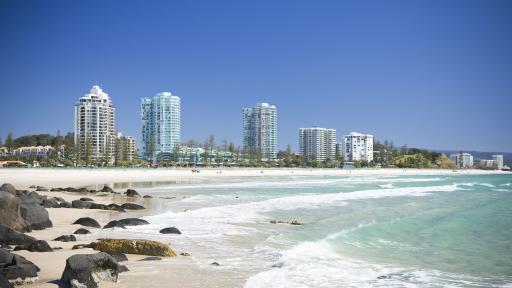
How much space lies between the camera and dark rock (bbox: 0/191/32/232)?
12.2 metres

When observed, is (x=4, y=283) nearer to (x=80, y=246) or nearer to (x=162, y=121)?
(x=80, y=246)

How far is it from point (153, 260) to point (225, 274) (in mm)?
1754

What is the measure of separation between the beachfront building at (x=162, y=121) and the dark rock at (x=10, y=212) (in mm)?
174107

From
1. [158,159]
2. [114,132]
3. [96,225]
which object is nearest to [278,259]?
[96,225]

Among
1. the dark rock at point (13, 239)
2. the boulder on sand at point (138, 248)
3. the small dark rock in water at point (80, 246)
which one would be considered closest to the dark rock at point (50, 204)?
the dark rock at point (13, 239)

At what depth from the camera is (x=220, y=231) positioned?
14633 millimetres

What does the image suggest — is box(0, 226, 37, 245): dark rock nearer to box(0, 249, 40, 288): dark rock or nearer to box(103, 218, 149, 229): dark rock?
box(0, 249, 40, 288): dark rock

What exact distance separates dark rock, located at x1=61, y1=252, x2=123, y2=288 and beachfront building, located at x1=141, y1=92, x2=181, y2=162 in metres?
180

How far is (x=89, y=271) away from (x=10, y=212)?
6494 millimetres

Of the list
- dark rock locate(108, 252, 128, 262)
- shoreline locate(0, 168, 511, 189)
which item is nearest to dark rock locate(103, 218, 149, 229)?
dark rock locate(108, 252, 128, 262)

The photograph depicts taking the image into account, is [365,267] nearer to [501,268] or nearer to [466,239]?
[501,268]

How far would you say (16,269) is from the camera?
730cm

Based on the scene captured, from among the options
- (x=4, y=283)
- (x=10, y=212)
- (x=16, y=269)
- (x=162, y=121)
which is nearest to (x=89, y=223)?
(x=10, y=212)

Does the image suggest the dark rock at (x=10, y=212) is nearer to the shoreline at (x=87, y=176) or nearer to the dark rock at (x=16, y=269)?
the dark rock at (x=16, y=269)
